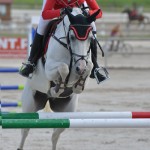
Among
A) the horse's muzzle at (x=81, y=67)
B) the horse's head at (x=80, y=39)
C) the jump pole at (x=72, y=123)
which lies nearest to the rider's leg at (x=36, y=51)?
the horse's head at (x=80, y=39)

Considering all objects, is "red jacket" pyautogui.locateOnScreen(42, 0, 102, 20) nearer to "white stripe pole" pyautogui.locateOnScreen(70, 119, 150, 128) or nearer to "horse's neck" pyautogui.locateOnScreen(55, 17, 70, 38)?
"horse's neck" pyautogui.locateOnScreen(55, 17, 70, 38)

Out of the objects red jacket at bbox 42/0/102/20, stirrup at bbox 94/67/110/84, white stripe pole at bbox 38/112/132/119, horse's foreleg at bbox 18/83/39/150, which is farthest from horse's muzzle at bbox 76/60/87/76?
horse's foreleg at bbox 18/83/39/150

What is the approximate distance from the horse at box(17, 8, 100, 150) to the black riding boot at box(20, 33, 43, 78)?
0.23 feet

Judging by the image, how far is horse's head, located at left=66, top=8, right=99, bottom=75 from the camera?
6.40 metres

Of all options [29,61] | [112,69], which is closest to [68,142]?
[29,61]

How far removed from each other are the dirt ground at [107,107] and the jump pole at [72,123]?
3.11 meters

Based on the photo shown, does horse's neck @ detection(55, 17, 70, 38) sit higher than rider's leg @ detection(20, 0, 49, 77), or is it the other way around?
horse's neck @ detection(55, 17, 70, 38)

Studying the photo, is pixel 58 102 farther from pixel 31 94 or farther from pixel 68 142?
pixel 68 142

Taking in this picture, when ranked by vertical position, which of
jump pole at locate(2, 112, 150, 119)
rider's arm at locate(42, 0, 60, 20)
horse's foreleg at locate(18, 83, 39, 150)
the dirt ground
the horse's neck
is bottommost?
the dirt ground

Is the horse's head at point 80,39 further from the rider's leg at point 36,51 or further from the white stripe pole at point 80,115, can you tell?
the rider's leg at point 36,51

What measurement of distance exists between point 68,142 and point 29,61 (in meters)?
2.01

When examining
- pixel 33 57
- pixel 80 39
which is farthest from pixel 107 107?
pixel 80 39

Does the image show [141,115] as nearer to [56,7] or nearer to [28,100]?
[56,7]

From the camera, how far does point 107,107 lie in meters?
11.9
